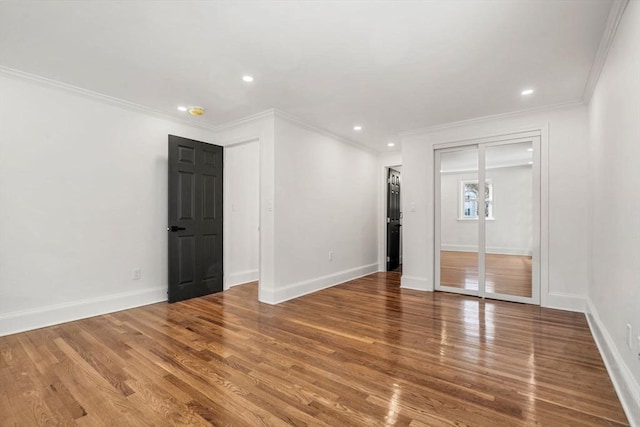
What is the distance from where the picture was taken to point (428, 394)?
1.88 metres

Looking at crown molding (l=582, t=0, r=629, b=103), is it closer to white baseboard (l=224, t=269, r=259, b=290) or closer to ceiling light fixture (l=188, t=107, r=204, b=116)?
ceiling light fixture (l=188, t=107, r=204, b=116)

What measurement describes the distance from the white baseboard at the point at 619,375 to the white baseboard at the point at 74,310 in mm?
4410

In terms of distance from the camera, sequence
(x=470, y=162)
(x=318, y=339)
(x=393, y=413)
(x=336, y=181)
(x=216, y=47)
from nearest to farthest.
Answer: (x=393, y=413) < (x=216, y=47) < (x=318, y=339) < (x=470, y=162) < (x=336, y=181)

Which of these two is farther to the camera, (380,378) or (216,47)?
(216,47)

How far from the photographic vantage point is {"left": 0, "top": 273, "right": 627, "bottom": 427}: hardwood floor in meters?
1.69

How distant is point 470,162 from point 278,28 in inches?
133

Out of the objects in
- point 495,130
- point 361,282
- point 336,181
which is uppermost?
point 495,130

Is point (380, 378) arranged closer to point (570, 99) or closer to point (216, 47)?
point (216, 47)

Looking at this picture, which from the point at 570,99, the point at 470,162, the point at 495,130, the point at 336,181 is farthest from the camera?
the point at 336,181

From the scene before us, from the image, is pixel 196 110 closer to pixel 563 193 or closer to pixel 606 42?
pixel 606 42

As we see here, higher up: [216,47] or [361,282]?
[216,47]

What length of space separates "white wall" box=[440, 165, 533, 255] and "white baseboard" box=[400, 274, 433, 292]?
0.60 meters

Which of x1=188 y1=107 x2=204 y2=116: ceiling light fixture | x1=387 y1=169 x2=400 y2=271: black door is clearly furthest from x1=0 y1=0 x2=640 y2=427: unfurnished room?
x1=387 y1=169 x2=400 y2=271: black door

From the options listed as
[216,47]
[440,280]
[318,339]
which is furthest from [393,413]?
[440,280]
